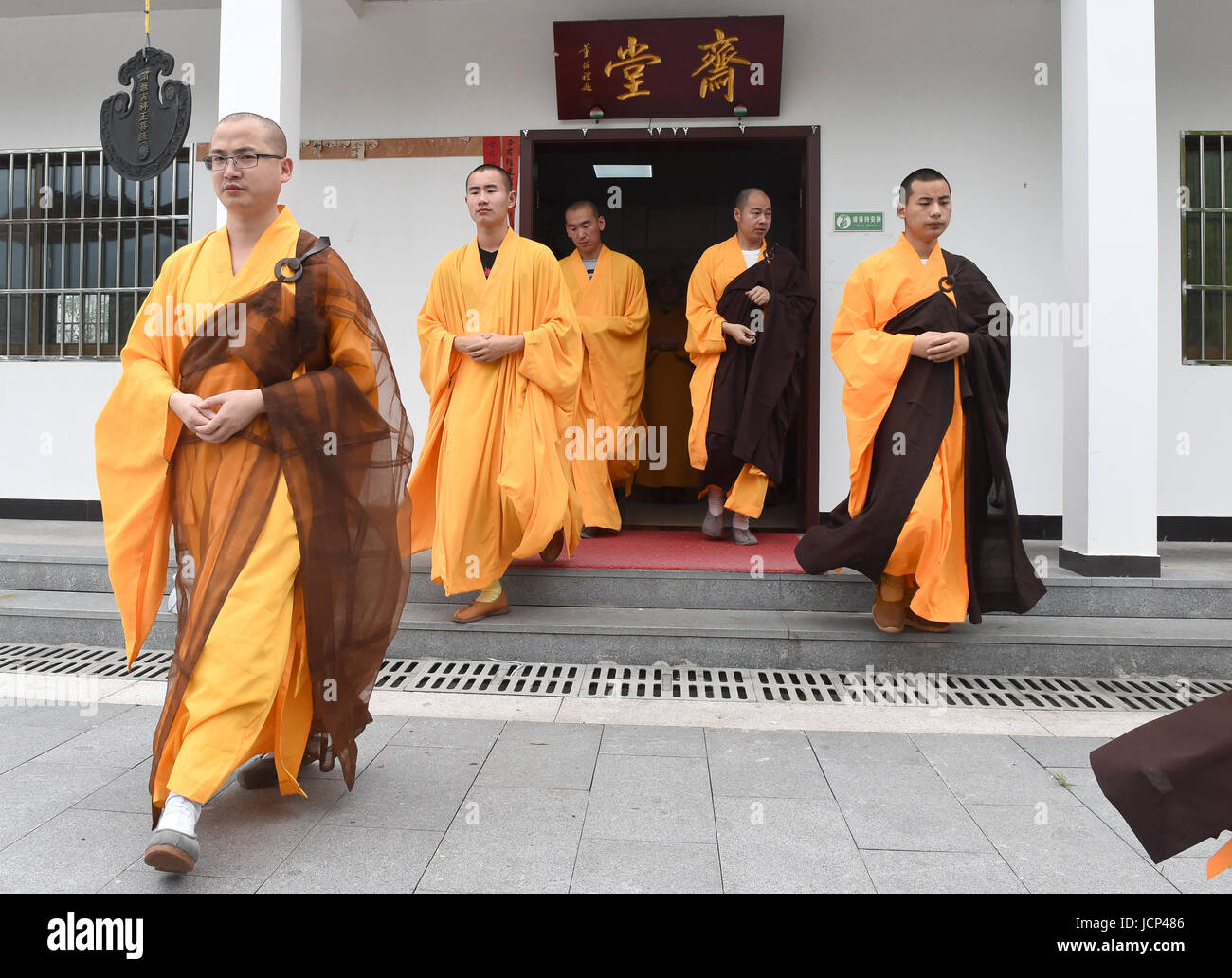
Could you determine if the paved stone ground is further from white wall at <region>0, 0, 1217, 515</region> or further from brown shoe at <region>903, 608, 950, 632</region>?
white wall at <region>0, 0, 1217, 515</region>

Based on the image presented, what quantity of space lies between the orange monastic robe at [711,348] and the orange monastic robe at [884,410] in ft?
4.76

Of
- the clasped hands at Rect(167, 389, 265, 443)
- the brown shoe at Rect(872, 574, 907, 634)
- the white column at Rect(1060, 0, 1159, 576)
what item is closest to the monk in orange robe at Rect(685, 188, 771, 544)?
the brown shoe at Rect(872, 574, 907, 634)

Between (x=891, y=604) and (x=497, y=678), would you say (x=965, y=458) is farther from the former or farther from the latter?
(x=497, y=678)

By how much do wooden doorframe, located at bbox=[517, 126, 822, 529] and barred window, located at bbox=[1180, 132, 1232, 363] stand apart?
240 centimetres

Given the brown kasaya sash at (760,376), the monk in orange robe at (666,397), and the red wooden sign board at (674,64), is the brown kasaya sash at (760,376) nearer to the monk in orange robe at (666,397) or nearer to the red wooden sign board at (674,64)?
the red wooden sign board at (674,64)

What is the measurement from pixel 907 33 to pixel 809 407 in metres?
2.55

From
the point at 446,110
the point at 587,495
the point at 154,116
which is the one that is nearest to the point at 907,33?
the point at 446,110

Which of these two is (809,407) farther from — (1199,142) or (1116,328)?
(1199,142)

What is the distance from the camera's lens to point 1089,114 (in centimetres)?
463

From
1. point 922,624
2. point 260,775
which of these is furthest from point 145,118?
point 922,624

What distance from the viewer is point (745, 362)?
5594 mm

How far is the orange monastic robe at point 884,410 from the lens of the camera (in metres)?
3.86

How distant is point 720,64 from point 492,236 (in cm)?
248

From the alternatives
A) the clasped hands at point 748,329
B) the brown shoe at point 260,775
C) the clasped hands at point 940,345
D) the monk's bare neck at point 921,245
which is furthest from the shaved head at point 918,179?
the brown shoe at point 260,775
